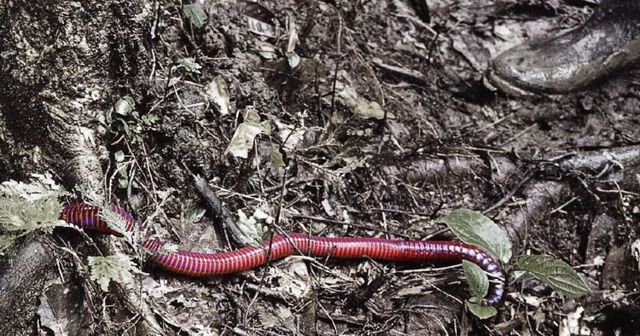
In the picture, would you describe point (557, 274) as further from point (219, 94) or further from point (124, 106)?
point (124, 106)

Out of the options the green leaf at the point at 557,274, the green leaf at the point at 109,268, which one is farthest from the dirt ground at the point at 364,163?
the green leaf at the point at 557,274

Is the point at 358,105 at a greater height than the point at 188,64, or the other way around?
the point at 188,64

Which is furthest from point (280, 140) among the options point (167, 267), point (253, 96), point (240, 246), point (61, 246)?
point (61, 246)

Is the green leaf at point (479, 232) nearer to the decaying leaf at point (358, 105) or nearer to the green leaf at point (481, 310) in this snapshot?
the green leaf at point (481, 310)

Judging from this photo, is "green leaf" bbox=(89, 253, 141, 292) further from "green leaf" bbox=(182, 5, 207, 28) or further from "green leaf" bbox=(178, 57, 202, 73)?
"green leaf" bbox=(182, 5, 207, 28)

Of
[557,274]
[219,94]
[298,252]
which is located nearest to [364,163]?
[298,252]

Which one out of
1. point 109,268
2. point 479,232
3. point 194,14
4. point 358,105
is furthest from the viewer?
point 358,105
